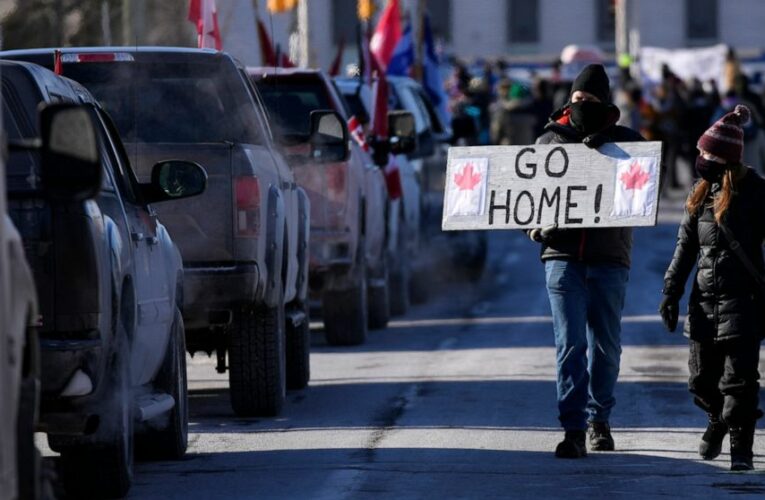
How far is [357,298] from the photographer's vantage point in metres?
16.8

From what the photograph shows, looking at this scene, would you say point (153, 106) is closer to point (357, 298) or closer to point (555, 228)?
point (555, 228)

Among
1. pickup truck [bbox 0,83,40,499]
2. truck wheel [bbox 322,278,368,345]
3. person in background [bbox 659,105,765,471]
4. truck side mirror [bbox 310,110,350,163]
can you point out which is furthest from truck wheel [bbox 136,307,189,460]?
truck wheel [bbox 322,278,368,345]

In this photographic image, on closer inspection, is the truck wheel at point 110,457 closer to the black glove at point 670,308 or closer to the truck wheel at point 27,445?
the truck wheel at point 27,445

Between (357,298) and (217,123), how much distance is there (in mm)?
4854

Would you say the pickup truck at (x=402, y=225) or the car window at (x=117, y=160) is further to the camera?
the pickup truck at (x=402, y=225)

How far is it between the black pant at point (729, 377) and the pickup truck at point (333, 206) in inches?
217

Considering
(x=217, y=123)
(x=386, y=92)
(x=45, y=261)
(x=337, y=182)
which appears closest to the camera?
(x=45, y=261)

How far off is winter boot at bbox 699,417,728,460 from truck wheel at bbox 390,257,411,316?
9.65 metres

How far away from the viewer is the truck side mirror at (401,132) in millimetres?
18109

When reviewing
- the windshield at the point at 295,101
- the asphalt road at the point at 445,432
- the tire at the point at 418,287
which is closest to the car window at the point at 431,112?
the tire at the point at 418,287

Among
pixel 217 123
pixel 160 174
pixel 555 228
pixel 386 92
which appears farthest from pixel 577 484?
pixel 386 92

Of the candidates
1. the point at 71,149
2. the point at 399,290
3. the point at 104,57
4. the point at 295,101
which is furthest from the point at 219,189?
the point at 399,290

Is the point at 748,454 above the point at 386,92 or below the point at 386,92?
below

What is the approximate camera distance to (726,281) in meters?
10.0
